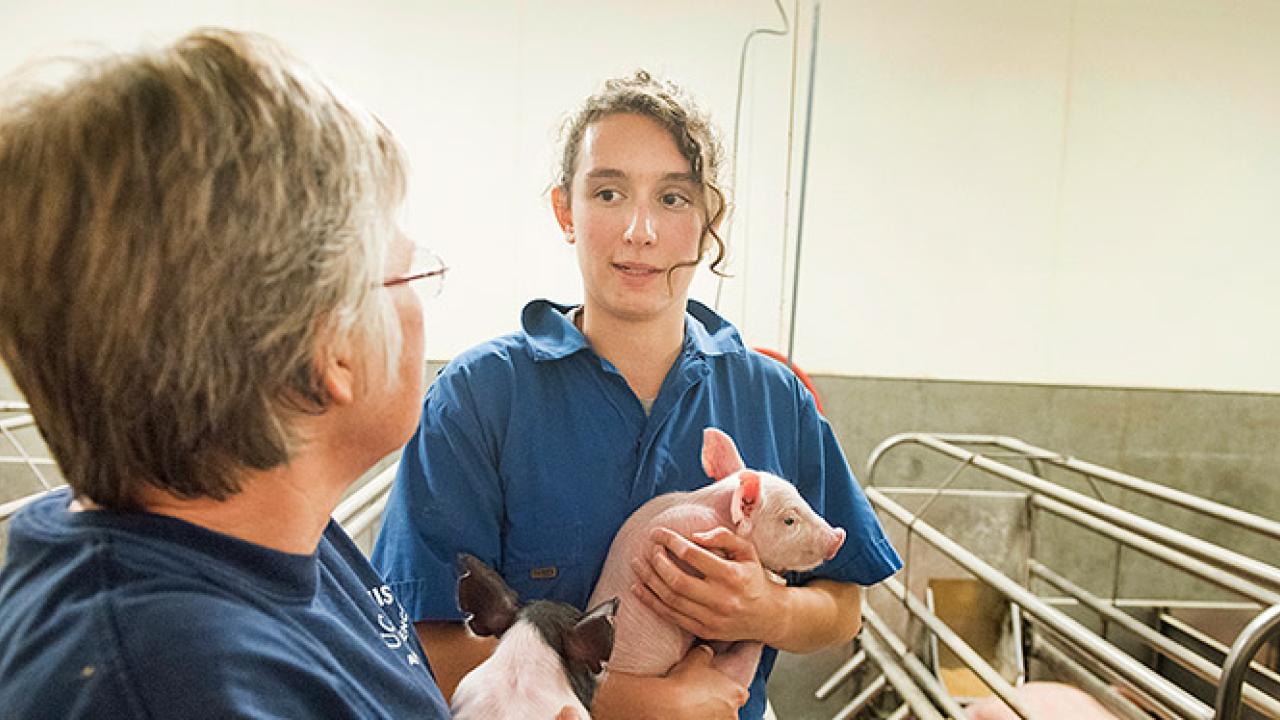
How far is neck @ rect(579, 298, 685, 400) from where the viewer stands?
1.20m

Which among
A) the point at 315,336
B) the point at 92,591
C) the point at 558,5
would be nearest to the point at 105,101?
the point at 315,336

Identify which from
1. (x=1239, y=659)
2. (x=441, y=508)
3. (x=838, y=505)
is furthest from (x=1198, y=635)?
(x=441, y=508)

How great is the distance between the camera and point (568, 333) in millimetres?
1193

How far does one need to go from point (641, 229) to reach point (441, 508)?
0.49 m

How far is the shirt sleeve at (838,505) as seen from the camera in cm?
122

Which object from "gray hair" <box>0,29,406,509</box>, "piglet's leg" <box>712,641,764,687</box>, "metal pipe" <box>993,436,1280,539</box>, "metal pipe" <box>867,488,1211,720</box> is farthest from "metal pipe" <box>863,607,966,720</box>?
"gray hair" <box>0,29,406,509</box>

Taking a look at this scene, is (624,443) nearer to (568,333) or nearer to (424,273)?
(568,333)

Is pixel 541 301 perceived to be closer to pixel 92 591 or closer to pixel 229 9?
pixel 92 591

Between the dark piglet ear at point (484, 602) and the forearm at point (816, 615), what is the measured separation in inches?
15.5

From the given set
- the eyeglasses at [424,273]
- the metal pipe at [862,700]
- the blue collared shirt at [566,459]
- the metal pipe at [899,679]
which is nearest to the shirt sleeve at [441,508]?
the blue collared shirt at [566,459]

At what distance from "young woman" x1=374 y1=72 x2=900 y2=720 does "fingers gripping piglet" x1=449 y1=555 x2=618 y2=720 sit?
0.35 ft

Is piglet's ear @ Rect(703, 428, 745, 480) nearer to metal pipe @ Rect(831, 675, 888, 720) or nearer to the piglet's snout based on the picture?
the piglet's snout

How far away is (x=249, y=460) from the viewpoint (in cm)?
55

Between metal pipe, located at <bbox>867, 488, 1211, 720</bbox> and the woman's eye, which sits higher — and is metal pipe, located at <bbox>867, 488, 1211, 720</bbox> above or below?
below
